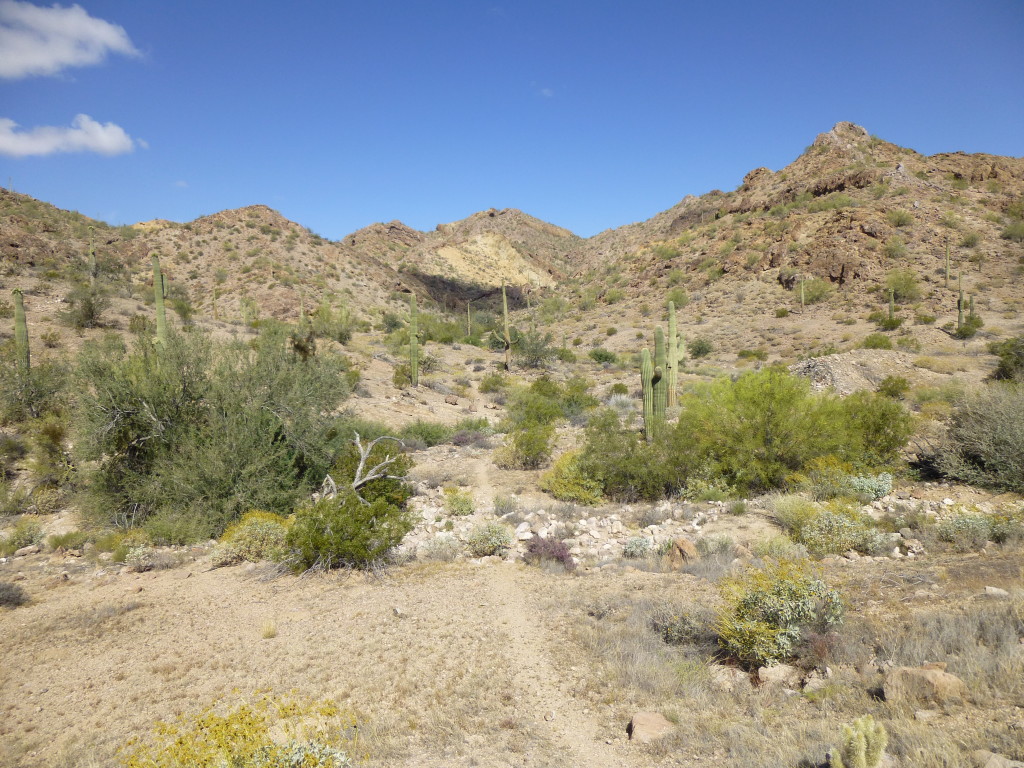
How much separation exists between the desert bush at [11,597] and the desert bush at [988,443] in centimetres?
1440

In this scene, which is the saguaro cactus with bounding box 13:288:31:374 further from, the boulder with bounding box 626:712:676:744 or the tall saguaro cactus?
the boulder with bounding box 626:712:676:744

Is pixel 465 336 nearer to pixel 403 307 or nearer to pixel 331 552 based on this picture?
pixel 403 307

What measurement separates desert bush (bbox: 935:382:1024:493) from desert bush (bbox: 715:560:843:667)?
5695mm

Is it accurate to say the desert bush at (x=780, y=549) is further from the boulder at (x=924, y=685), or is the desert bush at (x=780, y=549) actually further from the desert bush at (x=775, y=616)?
the boulder at (x=924, y=685)

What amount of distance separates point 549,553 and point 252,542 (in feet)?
16.1

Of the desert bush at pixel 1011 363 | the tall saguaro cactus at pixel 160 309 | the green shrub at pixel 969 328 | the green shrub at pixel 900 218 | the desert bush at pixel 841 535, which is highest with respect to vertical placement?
the green shrub at pixel 900 218

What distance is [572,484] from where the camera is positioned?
11211mm

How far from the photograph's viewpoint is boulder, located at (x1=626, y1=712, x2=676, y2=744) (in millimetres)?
4066

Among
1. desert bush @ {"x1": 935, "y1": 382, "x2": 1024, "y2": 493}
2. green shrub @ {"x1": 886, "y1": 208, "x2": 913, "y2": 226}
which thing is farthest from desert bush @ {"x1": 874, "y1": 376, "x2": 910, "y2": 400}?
green shrub @ {"x1": 886, "y1": 208, "x2": 913, "y2": 226}

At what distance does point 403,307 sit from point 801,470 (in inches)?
1812

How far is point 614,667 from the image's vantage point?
16.5 ft

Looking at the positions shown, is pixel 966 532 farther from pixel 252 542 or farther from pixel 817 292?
pixel 817 292

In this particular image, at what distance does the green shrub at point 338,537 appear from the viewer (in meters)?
7.86

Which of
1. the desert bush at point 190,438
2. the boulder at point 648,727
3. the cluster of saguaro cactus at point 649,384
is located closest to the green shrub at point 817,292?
the cluster of saguaro cactus at point 649,384
